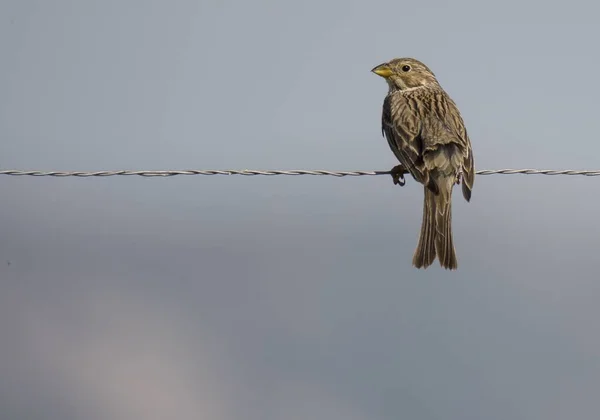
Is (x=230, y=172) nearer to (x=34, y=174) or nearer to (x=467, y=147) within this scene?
(x=34, y=174)

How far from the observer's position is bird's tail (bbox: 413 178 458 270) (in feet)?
49.9

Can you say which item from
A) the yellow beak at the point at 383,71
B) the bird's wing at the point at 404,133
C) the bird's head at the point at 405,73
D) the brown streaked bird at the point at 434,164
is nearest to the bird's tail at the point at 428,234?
the brown streaked bird at the point at 434,164

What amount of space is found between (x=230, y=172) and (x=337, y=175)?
84 cm

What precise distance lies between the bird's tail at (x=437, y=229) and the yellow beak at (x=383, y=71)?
2545mm

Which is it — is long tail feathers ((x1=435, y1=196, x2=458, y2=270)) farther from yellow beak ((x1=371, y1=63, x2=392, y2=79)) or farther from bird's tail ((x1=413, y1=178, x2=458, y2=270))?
yellow beak ((x1=371, y1=63, x2=392, y2=79))

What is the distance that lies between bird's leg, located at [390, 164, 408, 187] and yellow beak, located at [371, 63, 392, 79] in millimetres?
2312

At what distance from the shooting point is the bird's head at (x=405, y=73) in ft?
57.2

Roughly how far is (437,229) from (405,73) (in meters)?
2.72

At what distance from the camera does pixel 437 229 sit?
15.2 metres

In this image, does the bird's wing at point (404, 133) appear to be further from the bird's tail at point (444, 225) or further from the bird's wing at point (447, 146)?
the bird's tail at point (444, 225)

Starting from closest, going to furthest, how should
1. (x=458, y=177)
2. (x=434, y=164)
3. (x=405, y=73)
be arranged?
(x=434, y=164) → (x=458, y=177) → (x=405, y=73)

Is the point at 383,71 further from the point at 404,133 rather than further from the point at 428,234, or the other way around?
the point at 428,234

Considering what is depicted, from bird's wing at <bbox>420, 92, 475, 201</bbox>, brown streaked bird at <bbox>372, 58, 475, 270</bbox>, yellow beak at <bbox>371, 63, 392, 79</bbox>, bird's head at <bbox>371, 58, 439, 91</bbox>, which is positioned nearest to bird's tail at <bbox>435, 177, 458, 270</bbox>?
brown streaked bird at <bbox>372, 58, 475, 270</bbox>

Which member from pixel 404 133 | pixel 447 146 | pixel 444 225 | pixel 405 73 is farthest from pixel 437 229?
pixel 405 73
